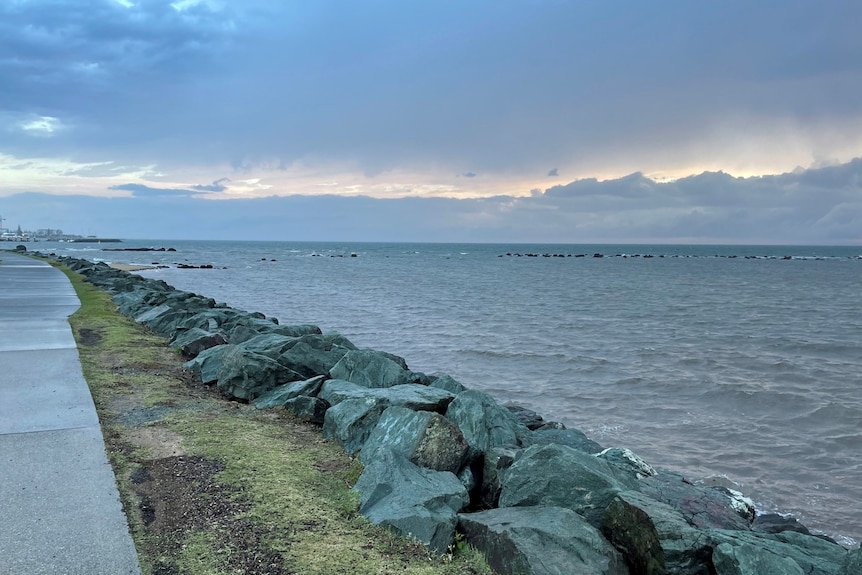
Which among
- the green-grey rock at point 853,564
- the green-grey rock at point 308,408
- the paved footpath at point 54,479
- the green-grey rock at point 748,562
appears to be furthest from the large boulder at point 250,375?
the green-grey rock at point 853,564

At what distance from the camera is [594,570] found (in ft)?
13.8

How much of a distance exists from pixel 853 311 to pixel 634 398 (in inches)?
1110

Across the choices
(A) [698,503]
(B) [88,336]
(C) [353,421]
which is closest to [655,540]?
(A) [698,503]

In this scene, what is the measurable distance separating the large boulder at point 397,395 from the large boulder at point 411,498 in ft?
4.69

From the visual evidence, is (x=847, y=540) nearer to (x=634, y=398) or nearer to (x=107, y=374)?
(x=634, y=398)

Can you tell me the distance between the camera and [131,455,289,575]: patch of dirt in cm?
422

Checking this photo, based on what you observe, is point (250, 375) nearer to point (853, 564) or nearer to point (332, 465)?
point (332, 465)

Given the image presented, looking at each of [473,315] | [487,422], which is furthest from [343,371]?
[473,315]

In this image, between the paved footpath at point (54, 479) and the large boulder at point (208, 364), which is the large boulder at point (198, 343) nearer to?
the large boulder at point (208, 364)

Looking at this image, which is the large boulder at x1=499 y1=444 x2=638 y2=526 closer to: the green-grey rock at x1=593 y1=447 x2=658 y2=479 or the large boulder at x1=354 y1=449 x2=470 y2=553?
the large boulder at x1=354 y1=449 x2=470 y2=553

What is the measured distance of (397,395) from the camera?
7.34 meters

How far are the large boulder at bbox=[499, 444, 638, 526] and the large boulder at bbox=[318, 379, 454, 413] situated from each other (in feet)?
6.04

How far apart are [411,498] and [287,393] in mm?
4054

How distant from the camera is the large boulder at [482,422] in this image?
684 cm
